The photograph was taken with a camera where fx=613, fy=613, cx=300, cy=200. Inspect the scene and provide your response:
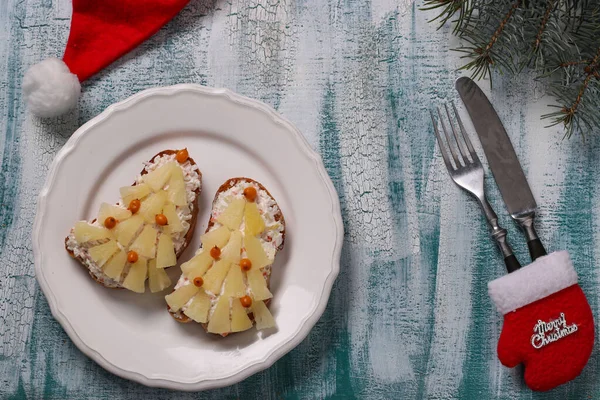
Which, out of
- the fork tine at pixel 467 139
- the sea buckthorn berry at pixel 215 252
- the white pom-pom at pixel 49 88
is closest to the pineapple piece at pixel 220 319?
the sea buckthorn berry at pixel 215 252

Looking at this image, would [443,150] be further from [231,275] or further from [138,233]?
[138,233]

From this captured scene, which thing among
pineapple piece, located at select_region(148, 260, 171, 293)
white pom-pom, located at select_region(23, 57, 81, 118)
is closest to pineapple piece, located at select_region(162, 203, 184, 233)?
pineapple piece, located at select_region(148, 260, 171, 293)

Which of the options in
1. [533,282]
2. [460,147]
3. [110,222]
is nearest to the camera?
[110,222]

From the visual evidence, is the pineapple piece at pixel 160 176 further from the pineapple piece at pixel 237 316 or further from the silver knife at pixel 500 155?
the silver knife at pixel 500 155

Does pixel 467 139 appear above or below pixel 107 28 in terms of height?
below

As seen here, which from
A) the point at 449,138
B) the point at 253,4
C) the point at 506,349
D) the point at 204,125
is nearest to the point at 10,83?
the point at 204,125

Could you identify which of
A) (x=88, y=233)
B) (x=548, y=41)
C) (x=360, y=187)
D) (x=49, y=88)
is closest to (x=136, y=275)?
(x=88, y=233)

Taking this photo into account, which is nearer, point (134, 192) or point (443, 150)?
point (134, 192)

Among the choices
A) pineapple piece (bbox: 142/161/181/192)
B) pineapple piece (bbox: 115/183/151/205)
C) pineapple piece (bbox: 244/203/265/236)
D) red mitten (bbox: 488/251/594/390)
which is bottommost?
red mitten (bbox: 488/251/594/390)

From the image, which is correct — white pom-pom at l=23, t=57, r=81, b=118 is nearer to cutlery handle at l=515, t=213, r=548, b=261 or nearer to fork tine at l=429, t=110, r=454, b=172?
fork tine at l=429, t=110, r=454, b=172
